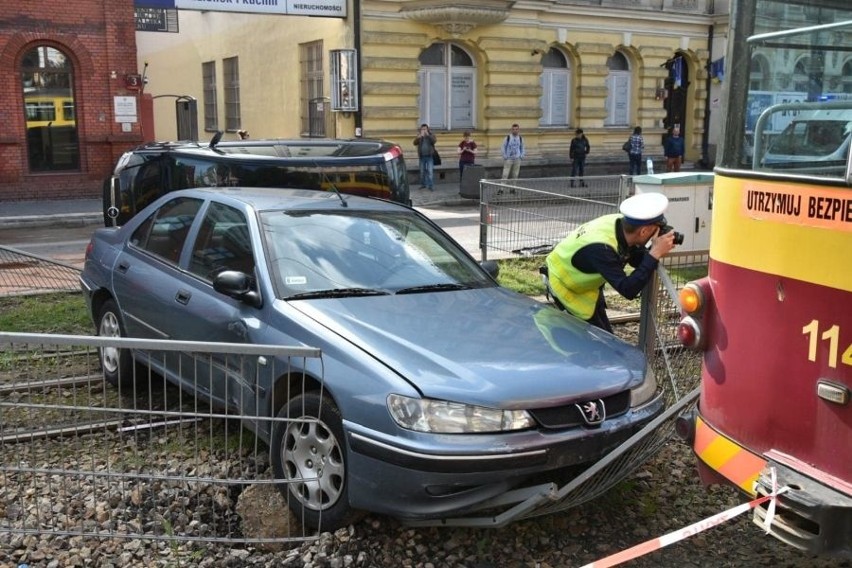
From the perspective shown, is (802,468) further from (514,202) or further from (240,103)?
(240,103)

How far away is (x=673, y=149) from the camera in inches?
1088

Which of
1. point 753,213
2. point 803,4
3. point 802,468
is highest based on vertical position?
point 803,4

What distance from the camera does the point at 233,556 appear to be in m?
4.19

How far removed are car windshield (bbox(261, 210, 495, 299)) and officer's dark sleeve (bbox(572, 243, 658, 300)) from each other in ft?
1.99

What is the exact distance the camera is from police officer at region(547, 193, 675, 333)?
5383mm

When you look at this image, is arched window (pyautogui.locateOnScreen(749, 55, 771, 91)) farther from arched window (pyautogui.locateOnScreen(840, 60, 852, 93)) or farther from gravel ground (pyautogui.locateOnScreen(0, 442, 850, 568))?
gravel ground (pyautogui.locateOnScreen(0, 442, 850, 568))

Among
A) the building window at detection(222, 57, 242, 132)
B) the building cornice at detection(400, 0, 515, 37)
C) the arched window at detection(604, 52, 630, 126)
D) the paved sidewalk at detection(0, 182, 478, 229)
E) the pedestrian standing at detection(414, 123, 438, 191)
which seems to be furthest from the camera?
the building window at detection(222, 57, 242, 132)

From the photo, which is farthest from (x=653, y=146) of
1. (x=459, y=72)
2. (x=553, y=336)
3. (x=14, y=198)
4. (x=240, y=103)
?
(x=553, y=336)

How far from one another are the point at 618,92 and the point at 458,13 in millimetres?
7626

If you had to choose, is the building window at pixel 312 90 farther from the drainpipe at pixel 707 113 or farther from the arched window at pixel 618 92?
the drainpipe at pixel 707 113

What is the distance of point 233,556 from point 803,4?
140 inches

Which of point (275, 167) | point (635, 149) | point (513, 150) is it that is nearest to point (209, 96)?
point (513, 150)

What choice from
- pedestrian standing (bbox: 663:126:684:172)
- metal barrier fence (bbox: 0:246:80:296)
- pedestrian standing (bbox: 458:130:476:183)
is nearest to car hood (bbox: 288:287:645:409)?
metal barrier fence (bbox: 0:246:80:296)

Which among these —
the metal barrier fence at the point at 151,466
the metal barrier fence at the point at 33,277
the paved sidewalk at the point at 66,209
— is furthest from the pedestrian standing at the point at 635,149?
the metal barrier fence at the point at 151,466
